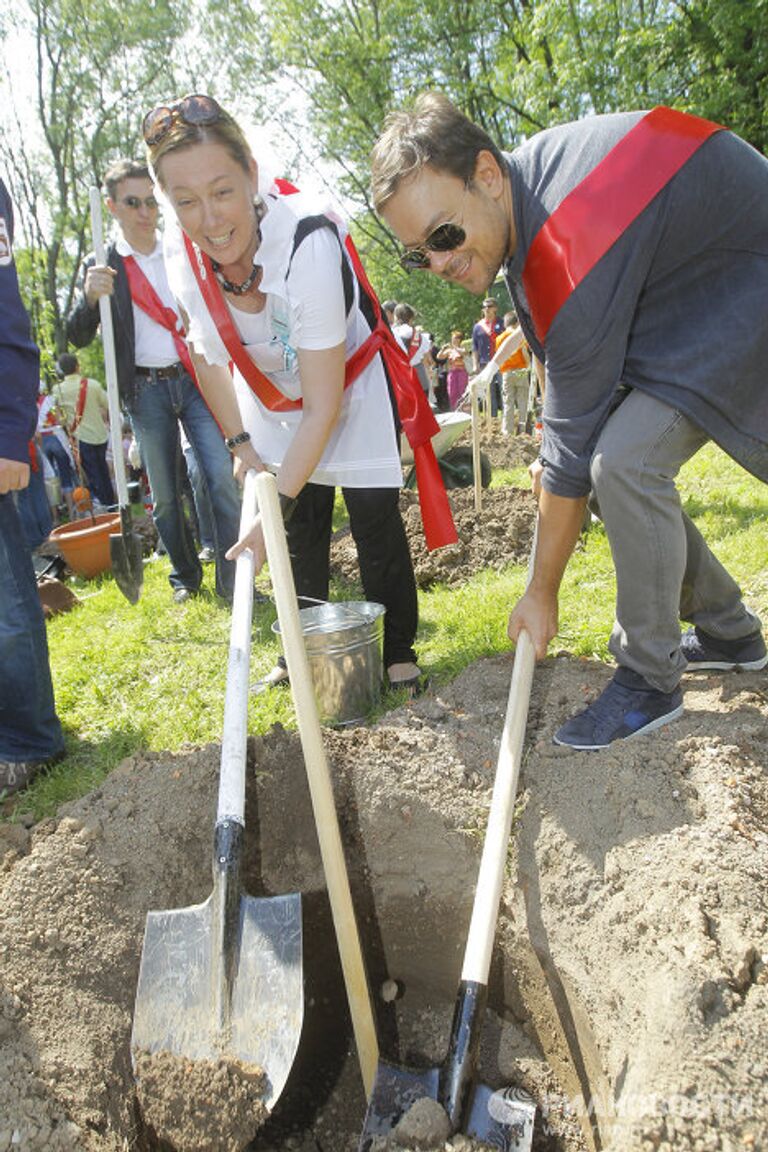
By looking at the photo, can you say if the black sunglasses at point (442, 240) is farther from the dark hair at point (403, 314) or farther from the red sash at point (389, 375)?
the dark hair at point (403, 314)

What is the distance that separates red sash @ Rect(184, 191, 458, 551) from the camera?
263 centimetres

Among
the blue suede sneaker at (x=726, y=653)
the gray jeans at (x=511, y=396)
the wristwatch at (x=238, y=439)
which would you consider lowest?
the gray jeans at (x=511, y=396)

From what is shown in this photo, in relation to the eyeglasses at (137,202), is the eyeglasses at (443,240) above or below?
below

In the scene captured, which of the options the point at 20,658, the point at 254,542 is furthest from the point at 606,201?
the point at 20,658

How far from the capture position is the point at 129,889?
2197 mm

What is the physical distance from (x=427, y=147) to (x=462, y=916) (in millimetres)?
1972

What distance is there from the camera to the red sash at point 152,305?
4453 mm

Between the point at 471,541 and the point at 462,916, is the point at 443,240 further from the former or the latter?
the point at 471,541

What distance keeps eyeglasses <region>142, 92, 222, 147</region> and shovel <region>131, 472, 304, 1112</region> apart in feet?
5.39

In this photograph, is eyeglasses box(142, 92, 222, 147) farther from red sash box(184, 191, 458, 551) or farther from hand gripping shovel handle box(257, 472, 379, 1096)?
hand gripping shovel handle box(257, 472, 379, 1096)

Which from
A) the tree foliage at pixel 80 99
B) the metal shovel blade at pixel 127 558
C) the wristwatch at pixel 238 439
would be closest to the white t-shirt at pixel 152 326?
the metal shovel blade at pixel 127 558

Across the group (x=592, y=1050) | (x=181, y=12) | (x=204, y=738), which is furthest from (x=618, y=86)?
(x=592, y=1050)

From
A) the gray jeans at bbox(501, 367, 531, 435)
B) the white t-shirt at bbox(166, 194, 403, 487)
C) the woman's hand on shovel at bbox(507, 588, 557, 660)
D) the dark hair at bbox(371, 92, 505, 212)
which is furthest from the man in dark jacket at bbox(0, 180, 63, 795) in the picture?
the gray jeans at bbox(501, 367, 531, 435)

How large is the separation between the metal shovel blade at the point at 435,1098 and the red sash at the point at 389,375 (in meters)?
1.83
